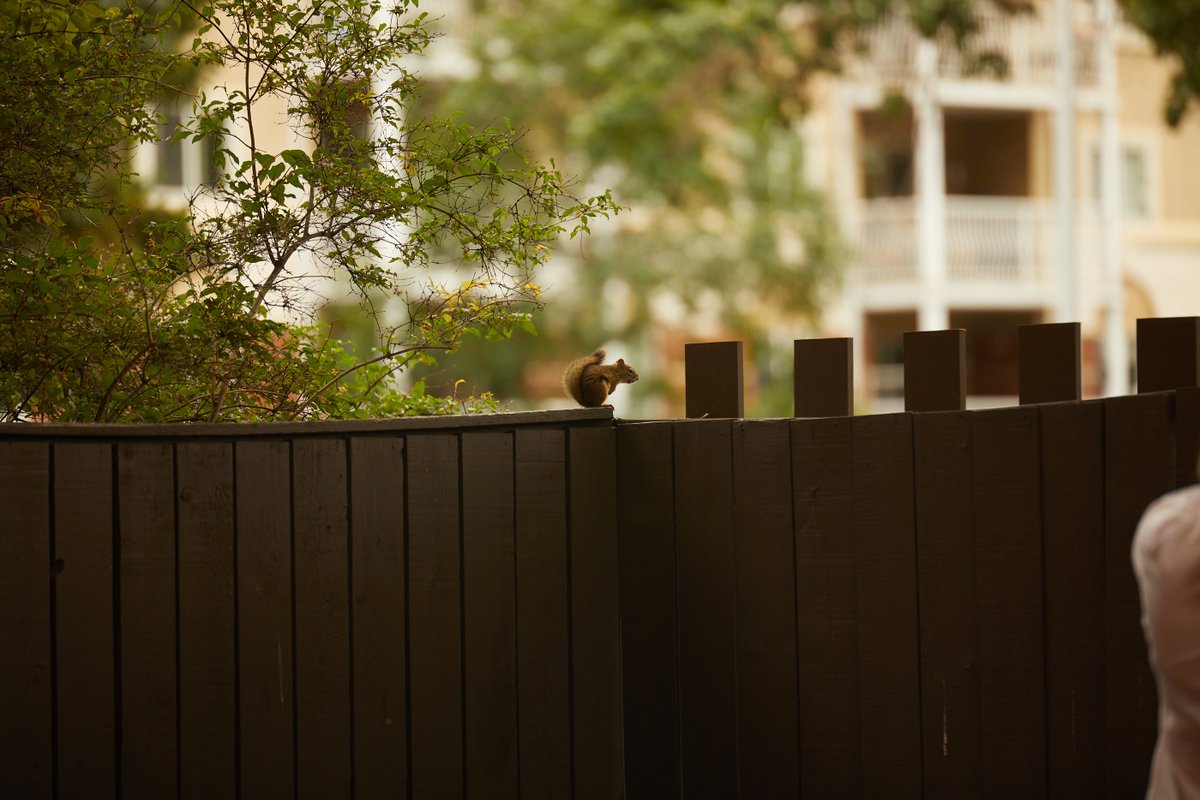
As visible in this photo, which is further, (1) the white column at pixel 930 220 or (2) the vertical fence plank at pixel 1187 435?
(1) the white column at pixel 930 220

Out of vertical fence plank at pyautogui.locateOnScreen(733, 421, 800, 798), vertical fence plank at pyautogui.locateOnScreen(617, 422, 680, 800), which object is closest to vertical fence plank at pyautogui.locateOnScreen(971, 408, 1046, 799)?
vertical fence plank at pyautogui.locateOnScreen(733, 421, 800, 798)

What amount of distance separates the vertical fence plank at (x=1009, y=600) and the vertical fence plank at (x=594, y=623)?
768mm

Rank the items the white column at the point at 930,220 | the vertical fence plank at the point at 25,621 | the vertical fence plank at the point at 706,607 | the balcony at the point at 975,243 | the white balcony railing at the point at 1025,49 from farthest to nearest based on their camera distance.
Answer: the balcony at the point at 975,243 → the white balcony railing at the point at 1025,49 → the white column at the point at 930,220 → the vertical fence plank at the point at 706,607 → the vertical fence plank at the point at 25,621

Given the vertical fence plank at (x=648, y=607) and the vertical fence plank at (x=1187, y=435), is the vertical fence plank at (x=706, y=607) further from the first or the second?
the vertical fence plank at (x=1187, y=435)

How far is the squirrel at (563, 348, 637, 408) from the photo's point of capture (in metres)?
3.63

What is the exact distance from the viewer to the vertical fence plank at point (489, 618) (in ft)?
8.60

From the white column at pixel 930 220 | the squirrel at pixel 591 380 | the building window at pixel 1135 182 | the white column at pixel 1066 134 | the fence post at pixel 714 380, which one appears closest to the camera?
the fence post at pixel 714 380

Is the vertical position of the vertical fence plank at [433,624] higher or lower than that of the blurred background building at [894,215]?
lower

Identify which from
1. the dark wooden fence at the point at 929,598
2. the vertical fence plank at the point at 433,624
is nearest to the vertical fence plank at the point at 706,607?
the dark wooden fence at the point at 929,598

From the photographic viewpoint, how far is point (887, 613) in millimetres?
2639

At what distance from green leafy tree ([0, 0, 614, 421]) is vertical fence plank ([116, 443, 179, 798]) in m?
0.42

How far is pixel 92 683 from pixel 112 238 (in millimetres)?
5634

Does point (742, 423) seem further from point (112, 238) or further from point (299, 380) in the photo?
point (112, 238)

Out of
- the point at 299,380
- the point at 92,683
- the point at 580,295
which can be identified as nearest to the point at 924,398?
the point at 299,380
